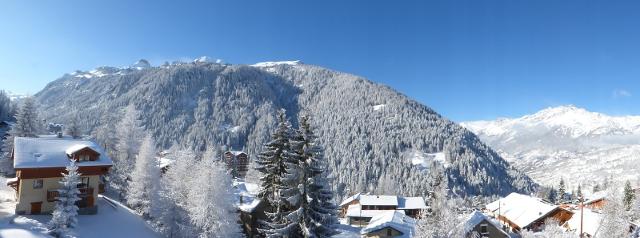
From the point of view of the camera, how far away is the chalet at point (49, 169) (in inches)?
1657

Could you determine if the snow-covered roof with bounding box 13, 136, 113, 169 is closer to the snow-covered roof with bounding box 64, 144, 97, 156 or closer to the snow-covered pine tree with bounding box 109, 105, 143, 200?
the snow-covered roof with bounding box 64, 144, 97, 156

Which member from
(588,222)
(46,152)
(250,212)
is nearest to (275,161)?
(250,212)

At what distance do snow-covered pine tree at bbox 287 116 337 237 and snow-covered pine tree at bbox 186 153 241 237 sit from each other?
14188mm

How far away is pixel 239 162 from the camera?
527 feet

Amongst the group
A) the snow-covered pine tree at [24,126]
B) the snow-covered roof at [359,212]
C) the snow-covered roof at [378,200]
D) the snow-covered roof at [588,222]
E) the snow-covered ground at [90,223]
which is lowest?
the snow-covered roof at [359,212]

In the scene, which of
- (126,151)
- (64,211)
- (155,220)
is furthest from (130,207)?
(64,211)

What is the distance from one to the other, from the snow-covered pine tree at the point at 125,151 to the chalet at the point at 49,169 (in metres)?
12.4

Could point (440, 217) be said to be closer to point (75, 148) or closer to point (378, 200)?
point (75, 148)

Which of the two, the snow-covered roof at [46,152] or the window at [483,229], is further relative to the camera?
the window at [483,229]

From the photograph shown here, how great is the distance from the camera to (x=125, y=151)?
70.8m

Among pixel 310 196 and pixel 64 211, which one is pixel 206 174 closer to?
pixel 64 211

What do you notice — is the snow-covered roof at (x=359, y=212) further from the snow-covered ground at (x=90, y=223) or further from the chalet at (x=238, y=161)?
the snow-covered ground at (x=90, y=223)

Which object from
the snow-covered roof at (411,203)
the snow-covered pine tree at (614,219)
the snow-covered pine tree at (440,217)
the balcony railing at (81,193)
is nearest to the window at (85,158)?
the balcony railing at (81,193)

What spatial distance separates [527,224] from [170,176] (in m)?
67.4
